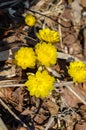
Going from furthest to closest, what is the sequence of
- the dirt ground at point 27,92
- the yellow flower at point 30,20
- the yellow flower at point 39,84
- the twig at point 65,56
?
1. the yellow flower at point 30,20
2. the twig at point 65,56
3. the dirt ground at point 27,92
4. the yellow flower at point 39,84

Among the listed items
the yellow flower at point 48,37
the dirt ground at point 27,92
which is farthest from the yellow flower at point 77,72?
the yellow flower at point 48,37

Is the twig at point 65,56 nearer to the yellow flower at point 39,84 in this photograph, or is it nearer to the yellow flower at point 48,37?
the yellow flower at point 48,37

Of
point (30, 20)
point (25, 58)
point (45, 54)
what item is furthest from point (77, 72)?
point (30, 20)

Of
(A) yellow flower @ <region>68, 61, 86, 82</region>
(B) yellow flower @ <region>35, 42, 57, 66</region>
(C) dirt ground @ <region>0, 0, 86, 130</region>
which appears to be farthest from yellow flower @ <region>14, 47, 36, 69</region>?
(A) yellow flower @ <region>68, 61, 86, 82</region>

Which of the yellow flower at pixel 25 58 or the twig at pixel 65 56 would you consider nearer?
the yellow flower at pixel 25 58

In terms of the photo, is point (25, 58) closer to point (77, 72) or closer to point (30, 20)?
point (77, 72)

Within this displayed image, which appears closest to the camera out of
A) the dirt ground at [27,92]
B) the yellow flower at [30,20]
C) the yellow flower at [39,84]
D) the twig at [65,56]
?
the yellow flower at [39,84]

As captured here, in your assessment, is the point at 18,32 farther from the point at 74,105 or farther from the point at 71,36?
the point at 74,105
